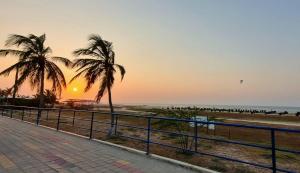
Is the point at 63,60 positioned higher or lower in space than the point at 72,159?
higher

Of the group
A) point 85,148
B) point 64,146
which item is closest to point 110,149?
point 85,148

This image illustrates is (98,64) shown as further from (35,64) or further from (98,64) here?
(35,64)

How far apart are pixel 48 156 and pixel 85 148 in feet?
4.85

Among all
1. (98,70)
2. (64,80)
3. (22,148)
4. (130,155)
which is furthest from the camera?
(64,80)

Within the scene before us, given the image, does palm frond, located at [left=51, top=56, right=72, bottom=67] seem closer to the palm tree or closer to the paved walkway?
the palm tree

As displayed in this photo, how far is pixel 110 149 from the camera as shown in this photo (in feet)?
26.9

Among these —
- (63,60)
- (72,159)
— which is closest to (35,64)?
(63,60)

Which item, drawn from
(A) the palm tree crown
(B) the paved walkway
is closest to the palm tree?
(A) the palm tree crown

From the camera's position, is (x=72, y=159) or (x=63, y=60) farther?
(x=63, y=60)

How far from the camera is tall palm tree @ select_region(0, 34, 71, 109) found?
19688mm

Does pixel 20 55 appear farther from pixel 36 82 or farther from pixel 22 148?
pixel 22 148

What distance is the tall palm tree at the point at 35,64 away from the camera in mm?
19688

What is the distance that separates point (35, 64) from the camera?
2020 centimetres

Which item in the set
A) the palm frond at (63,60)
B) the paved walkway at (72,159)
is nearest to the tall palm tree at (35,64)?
the palm frond at (63,60)
